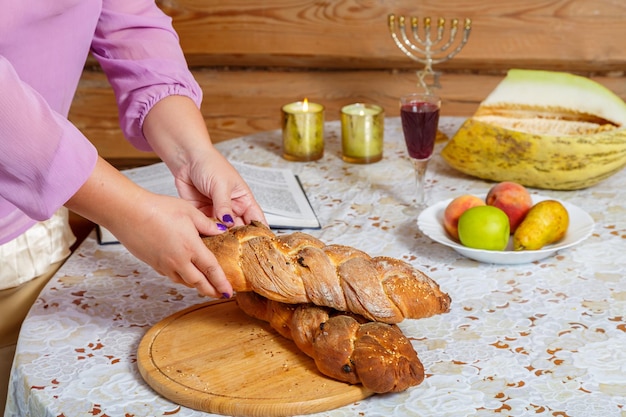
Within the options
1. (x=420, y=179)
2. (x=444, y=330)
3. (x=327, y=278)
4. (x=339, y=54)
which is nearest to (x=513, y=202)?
(x=420, y=179)

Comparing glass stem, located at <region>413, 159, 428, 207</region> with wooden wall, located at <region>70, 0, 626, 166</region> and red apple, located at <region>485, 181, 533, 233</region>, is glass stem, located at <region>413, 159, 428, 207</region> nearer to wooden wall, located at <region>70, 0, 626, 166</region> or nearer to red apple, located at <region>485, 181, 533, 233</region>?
red apple, located at <region>485, 181, 533, 233</region>

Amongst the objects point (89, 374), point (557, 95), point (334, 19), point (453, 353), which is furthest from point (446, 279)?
point (334, 19)

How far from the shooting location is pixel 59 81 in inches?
52.9

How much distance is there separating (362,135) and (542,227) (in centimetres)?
62

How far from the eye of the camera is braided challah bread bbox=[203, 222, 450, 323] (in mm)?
1049

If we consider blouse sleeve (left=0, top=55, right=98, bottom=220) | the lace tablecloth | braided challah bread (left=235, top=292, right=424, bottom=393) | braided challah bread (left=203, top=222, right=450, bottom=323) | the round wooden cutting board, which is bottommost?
the lace tablecloth

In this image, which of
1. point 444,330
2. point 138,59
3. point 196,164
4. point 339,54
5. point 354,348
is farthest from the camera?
point 339,54

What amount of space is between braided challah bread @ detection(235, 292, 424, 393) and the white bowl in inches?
14.3

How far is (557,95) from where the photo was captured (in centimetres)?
185

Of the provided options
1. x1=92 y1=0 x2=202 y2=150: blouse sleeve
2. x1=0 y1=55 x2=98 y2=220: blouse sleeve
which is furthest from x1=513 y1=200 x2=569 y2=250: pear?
x1=0 y1=55 x2=98 y2=220: blouse sleeve

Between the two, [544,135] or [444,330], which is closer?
[444,330]

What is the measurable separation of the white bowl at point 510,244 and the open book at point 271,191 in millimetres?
215

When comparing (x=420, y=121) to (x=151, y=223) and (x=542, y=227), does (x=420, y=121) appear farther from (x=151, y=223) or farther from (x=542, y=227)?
(x=151, y=223)

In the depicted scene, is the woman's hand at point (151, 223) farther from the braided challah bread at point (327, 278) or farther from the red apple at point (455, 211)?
the red apple at point (455, 211)
